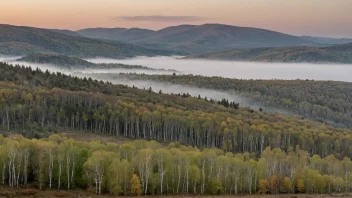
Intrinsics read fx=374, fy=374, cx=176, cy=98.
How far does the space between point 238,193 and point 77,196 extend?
112 ft

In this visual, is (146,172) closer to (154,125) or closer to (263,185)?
(263,185)

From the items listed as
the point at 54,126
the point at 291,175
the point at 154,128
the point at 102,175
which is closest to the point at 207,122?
the point at 154,128

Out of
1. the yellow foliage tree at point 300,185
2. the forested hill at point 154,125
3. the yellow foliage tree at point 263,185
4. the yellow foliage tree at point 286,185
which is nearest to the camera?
the yellow foliage tree at point 263,185

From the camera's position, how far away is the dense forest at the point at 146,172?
70625 mm

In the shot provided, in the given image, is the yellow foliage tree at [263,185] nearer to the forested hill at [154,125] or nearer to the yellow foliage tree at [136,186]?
the yellow foliage tree at [136,186]

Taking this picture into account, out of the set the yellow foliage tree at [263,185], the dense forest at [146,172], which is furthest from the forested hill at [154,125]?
the yellow foliage tree at [263,185]

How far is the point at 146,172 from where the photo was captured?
72625 mm

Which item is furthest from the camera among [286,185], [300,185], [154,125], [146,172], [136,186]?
[154,125]

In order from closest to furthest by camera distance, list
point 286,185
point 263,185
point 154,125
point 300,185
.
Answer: point 263,185 → point 286,185 → point 300,185 → point 154,125

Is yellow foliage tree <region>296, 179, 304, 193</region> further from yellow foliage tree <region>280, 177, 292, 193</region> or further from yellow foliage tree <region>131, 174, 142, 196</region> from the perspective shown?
yellow foliage tree <region>131, 174, 142, 196</region>

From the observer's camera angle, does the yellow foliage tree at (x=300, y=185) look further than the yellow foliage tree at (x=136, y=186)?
Yes

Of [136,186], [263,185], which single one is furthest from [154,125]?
[136,186]

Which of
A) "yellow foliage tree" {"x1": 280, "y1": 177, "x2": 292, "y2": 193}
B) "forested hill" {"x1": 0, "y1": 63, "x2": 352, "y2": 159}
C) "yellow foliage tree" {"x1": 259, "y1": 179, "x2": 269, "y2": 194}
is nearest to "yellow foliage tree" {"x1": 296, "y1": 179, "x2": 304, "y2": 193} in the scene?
"yellow foliage tree" {"x1": 280, "y1": 177, "x2": 292, "y2": 193}

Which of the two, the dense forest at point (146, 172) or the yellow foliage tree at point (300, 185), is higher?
the dense forest at point (146, 172)
